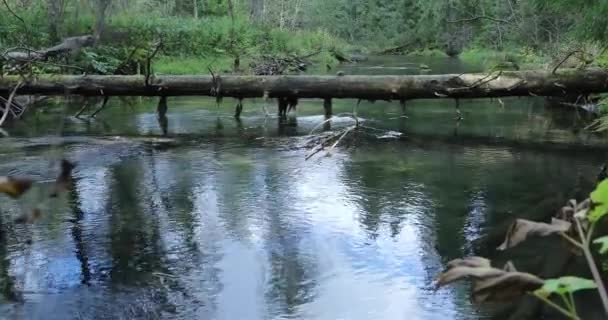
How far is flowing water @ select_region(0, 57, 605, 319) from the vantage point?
15.7 ft

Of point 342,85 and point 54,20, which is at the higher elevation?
point 54,20

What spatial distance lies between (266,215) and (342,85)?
6553 millimetres

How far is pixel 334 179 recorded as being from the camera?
8484 millimetres

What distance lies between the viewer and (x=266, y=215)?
6.88 m

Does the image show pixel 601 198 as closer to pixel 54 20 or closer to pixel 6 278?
pixel 6 278

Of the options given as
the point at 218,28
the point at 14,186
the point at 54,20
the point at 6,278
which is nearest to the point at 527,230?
the point at 14,186

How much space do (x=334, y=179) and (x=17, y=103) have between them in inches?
368

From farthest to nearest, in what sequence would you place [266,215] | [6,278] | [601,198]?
[266,215], [6,278], [601,198]

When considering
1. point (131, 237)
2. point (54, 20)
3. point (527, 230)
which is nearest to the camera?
point (527, 230)

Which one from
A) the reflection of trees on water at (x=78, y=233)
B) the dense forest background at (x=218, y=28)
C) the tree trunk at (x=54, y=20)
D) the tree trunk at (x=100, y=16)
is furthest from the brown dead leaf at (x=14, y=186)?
the tree trunk at (x=54, y=20)

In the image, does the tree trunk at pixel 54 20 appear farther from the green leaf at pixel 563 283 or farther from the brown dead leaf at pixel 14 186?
the green leaf at pixel 563 283

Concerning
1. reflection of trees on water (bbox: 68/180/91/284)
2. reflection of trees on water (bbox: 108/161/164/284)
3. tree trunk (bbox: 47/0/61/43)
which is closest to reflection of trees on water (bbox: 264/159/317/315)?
reflection of trees on water (bbox: 108/161/164/284)

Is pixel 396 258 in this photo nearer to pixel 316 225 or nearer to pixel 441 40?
pixel 316 225

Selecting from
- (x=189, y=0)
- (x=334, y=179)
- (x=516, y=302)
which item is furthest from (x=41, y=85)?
(x=189, y=0)
